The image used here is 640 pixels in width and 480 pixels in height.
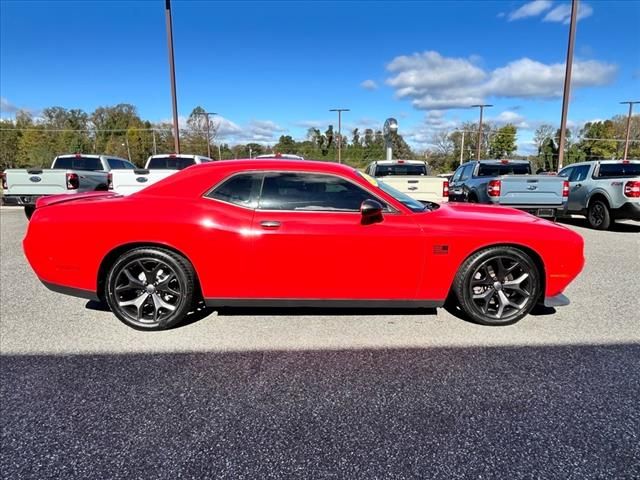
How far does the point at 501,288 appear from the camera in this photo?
3643 millimetres

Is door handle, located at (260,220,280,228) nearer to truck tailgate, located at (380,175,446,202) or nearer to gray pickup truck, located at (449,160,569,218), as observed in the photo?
truck tailgate, located at (380,175,446,202)

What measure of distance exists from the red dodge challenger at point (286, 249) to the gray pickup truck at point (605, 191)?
677 centimetres

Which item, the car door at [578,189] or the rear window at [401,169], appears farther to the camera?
the rear window at [401,169]

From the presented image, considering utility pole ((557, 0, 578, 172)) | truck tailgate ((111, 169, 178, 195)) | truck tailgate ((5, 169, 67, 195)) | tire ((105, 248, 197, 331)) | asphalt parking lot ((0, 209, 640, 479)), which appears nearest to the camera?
asphalt parking lot ((0, 209, 640, 479))

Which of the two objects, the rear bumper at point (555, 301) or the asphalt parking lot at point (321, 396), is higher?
the rear bumper at point (555, 301)

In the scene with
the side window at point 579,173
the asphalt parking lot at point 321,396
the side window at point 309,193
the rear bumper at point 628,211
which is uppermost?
the side window at point 579,173

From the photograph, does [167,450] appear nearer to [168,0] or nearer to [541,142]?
[168,0]

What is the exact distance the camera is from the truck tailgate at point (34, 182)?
955 centimetres

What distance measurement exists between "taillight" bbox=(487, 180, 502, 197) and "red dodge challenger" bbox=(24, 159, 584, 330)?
5433 millimetres

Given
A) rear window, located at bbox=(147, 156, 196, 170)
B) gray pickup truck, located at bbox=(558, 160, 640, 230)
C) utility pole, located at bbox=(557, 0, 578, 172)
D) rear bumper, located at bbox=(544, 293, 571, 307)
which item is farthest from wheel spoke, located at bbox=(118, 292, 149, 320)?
utility pole, located at bbox=(557, 0, 578, 172)

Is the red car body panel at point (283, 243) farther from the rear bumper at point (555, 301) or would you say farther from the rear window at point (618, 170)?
the rear window at point (618, 170)

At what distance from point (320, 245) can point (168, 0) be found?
15792 millimetres

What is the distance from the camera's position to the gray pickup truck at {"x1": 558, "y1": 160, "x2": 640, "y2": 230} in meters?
8.73

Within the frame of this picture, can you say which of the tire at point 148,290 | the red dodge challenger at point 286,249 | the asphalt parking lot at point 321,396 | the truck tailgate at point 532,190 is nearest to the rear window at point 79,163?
the asphalt parking lot at point 321,396
